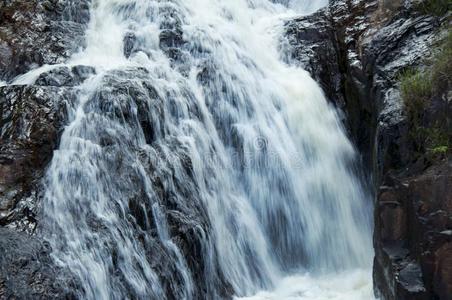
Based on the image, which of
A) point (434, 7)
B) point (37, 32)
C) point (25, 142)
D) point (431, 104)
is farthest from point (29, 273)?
point (434, 7)

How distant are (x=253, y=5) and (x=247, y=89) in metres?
3.51

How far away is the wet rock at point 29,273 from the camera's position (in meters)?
5.05

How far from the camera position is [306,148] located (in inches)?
318

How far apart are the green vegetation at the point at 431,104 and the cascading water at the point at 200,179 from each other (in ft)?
6.28

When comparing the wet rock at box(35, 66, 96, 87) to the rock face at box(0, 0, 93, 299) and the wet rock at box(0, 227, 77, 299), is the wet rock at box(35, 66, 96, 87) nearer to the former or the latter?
the rock face at box(0, 0, 93, 299)

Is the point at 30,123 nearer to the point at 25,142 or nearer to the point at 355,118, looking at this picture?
the point at 25,142

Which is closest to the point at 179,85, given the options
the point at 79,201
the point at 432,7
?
the point at 79,201

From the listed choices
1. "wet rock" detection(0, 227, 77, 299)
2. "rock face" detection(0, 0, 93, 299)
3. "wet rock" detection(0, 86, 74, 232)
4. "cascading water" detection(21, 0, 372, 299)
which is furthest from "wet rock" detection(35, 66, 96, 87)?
"wet rock" detection(0, 227, 77, 299)

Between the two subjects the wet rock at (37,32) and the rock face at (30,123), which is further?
the wet rock at (37,32)

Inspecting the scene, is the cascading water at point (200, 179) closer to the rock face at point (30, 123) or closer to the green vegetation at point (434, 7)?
the rock face at point (30, 123)

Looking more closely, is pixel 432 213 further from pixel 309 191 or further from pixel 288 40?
pixel 288 40

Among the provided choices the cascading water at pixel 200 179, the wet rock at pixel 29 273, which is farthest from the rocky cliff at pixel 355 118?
the cascading water at pixel 200 179

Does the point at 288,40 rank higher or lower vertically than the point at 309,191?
higher

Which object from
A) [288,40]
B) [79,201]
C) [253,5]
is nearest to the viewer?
[79,201]
